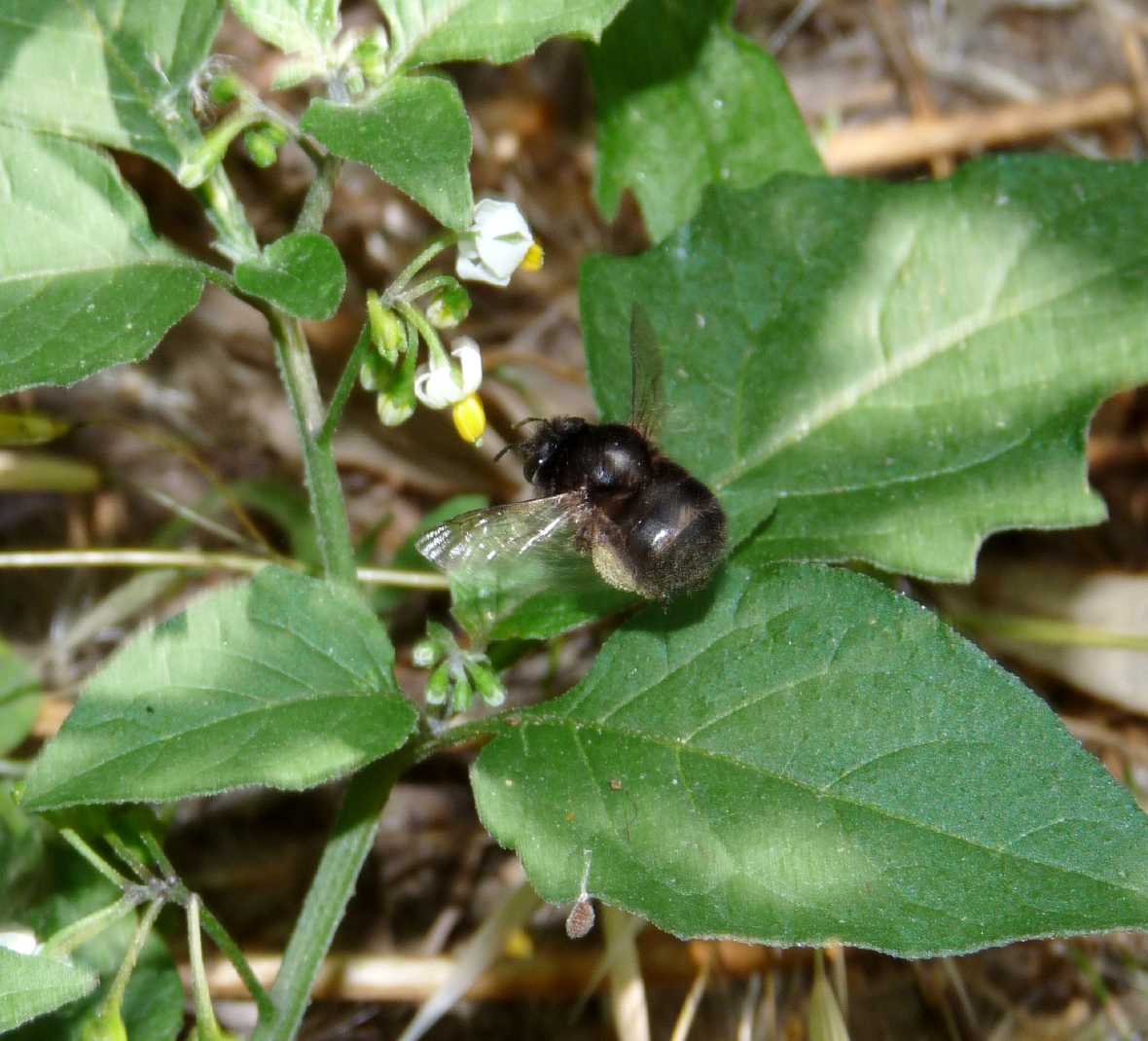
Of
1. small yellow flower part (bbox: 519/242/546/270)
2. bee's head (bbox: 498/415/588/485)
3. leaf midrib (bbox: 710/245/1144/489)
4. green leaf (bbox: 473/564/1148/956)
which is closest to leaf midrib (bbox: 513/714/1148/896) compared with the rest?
green leaf (bbox: 473/564/1148/956)

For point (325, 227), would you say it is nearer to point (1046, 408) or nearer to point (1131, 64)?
point (1046, 408)

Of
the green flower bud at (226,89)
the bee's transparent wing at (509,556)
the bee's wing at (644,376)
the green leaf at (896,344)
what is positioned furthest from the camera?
the green leaf at (896,344)

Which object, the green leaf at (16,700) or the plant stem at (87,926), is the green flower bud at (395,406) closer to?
the plant stem at (87,926)

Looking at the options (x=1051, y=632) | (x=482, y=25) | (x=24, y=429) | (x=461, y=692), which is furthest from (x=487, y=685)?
(x=1051, y=632)

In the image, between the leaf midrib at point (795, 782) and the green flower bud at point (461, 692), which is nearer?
the leaf midrib at point (795, 782)

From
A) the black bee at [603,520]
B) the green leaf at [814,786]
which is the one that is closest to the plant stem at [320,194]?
the black bee at [603,520]

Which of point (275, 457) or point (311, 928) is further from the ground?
point (311, 928)

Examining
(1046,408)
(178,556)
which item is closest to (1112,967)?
(1046,408)
